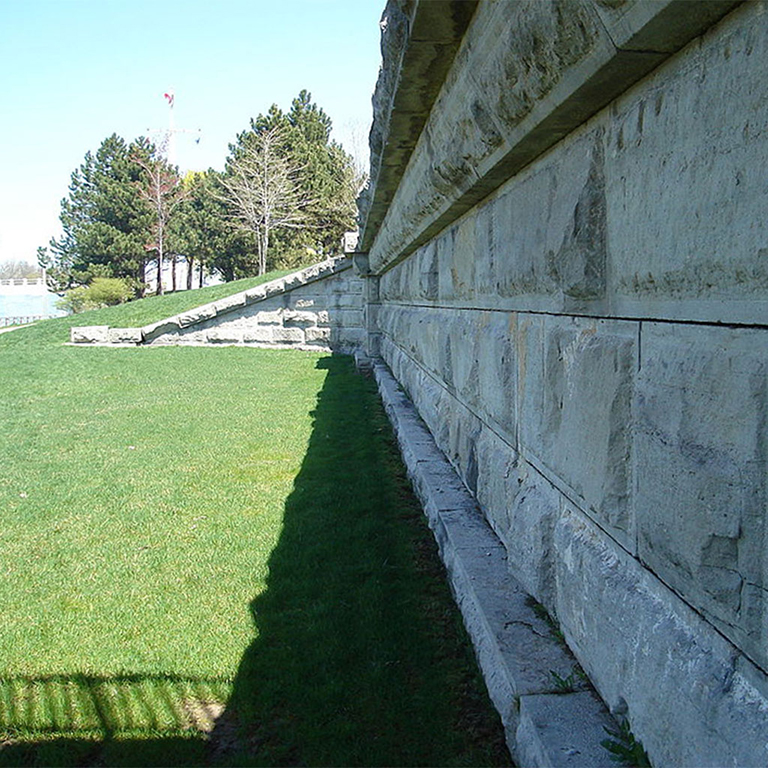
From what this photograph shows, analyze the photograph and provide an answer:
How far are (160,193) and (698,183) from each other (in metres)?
41.1

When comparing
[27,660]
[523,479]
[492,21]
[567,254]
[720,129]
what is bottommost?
[27,660]

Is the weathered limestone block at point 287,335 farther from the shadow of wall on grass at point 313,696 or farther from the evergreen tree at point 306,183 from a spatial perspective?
the evergreen tree at point 306,183

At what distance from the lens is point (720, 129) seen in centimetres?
116

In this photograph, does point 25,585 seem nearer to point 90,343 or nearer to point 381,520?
point 381,520

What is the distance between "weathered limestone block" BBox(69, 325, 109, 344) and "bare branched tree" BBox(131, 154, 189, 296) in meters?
25.2

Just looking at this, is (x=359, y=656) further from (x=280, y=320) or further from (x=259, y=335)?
(x=259, y=335)

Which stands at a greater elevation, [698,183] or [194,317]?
[698,183]

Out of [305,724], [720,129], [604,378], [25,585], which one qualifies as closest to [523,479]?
[604,378]

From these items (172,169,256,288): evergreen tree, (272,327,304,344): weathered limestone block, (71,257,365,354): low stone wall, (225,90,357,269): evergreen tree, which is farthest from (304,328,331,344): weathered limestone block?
(172,169,256,288): evergreen tree

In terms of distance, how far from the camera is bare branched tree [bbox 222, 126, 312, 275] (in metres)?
36.7

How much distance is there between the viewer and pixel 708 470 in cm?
121

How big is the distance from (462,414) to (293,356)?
10272mm

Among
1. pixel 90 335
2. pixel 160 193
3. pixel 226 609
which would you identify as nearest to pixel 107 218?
pixel 160 193

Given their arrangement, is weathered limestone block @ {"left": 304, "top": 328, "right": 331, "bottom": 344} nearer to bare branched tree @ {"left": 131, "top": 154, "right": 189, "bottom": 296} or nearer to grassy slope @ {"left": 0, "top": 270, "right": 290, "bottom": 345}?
grassy slope @ {"left": 0, "top": 270, "right": 290, "bottom": 345}
